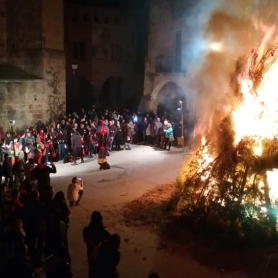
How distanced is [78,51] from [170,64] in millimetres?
10134

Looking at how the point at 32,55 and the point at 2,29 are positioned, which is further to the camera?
the point at 2,29

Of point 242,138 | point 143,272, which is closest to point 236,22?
point 242,138

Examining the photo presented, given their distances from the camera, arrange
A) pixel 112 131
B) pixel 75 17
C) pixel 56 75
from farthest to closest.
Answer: pixel 75 17
pixel 56 75
pixel 112 131

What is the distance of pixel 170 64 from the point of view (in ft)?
93.7

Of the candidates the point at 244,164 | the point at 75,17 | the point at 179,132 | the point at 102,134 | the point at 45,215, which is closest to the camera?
the point at 45,215

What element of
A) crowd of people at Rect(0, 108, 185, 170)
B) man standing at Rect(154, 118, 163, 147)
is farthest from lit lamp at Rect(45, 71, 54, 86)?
man standing at Rect(154, 118, 163, 147)

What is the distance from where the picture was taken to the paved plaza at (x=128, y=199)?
8.29 m

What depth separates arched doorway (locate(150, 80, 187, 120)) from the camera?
2933 centimetres

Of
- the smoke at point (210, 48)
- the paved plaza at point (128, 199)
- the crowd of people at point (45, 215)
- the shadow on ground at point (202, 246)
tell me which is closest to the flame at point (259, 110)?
the shadow on ground at point (202, 246)

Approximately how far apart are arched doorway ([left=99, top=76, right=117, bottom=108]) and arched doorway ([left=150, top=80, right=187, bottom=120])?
28.6 ft

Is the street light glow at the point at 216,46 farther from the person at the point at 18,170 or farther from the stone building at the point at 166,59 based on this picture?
the person at the point at 18,170

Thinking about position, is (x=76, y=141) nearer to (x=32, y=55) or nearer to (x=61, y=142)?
(x=61, y=142)

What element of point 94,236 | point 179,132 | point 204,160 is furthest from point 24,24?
point 94,236

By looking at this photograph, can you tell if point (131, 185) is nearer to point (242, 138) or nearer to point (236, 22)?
point (242, 138)
